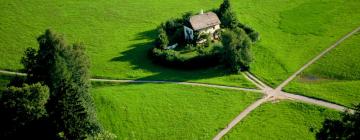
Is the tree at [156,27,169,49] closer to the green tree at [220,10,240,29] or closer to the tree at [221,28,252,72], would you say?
the green tree at [220,10,240,29]

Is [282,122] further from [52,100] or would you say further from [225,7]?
[225,7]

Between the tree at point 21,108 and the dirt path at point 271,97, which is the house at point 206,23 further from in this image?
the tree at point 21,108

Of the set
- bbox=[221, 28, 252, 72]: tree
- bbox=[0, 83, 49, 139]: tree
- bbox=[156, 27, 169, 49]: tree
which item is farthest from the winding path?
bbox=[0, 83, 49, 139]: tree

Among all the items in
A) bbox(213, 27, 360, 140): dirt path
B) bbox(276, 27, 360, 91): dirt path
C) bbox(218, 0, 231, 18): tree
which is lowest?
bbox(213, 27, 360, 140): dirt path

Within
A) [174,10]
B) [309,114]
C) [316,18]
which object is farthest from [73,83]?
[316,18]

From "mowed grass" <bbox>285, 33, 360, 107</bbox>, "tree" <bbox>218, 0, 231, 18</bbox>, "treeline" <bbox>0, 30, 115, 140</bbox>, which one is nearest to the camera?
"treeline" <bbox>0, 30, 115, 140</bbox>

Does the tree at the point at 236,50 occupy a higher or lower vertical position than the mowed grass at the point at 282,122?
higher

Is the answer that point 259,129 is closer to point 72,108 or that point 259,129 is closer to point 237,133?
point 237,133

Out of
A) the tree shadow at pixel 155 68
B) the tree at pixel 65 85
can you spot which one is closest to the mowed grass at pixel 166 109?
→ the tree shadow at pixel 155 68
